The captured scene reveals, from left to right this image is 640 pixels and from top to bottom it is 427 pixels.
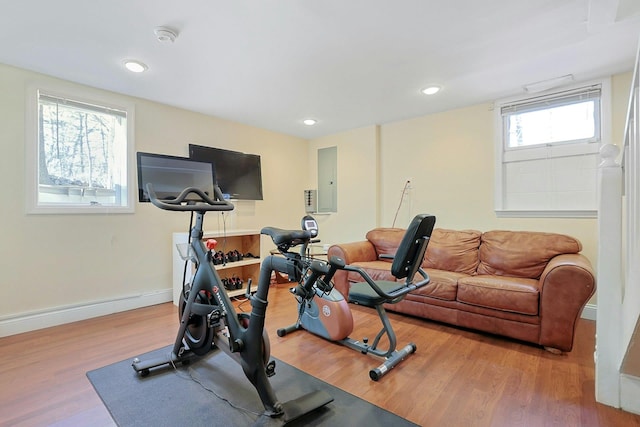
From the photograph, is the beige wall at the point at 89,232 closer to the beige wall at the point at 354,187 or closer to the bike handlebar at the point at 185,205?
the beige wall at the point at 354,187

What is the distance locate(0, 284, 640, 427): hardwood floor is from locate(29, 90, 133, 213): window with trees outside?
47.9 inches

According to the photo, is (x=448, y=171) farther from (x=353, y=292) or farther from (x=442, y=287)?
(x=353, y=292)

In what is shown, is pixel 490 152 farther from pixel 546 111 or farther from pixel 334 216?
pixel 334 216

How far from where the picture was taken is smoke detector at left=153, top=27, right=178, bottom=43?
6.67 ft

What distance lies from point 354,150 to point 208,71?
8.18ft

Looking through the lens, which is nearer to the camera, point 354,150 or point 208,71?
point 208,71

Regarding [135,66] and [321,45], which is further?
[135,66]

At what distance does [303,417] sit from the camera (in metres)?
1.53

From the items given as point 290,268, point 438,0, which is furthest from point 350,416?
Answer: point 438,0

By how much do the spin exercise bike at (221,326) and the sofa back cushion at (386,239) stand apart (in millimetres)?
2297

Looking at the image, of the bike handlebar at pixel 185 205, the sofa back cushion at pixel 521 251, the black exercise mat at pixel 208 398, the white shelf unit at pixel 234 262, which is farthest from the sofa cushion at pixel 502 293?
the white shelf unit at pixel 234 262

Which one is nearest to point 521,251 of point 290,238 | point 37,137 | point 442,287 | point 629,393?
point 442,287

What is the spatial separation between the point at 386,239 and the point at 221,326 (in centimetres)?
249

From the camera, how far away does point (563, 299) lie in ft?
7.17
